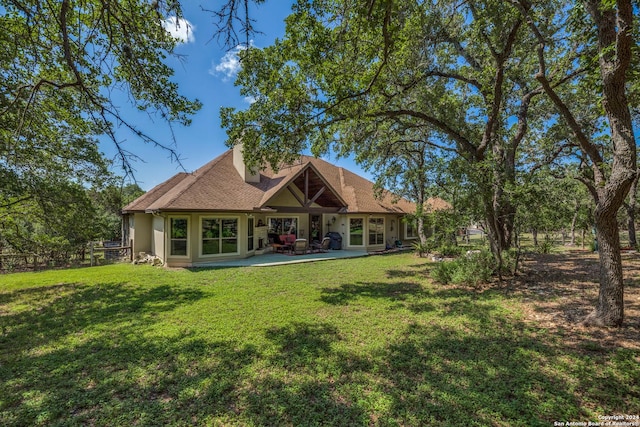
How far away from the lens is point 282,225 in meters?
18.1

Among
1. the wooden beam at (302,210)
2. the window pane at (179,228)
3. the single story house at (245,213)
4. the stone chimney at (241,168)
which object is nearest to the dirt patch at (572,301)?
the single story house at (245,213)

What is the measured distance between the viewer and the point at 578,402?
320 cm

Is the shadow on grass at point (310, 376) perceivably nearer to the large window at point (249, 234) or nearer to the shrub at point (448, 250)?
the shrub at point (448, 250)

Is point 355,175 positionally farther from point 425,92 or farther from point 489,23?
point 489,23

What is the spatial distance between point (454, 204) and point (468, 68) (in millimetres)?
5310

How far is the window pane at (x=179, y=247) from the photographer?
12.7 metres

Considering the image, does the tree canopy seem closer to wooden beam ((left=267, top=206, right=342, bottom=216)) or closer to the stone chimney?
wooden beam ((left=267, top=206, right=342, bottom=216))

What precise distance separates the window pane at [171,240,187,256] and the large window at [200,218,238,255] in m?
0.81

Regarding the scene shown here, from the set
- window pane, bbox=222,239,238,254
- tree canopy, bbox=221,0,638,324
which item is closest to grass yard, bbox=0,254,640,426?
tree canopy, bbox=221,0,638,324

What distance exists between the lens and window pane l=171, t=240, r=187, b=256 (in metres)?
12.7

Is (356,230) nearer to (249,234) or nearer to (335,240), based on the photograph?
(335,240)

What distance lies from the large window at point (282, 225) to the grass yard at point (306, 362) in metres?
10.1

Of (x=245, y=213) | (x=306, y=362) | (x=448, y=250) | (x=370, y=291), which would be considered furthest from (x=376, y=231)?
(x=306, y=362)

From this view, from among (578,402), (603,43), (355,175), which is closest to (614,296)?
(578,402)
